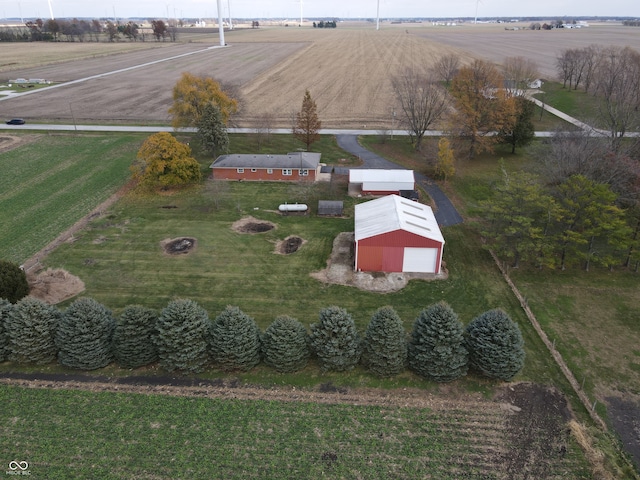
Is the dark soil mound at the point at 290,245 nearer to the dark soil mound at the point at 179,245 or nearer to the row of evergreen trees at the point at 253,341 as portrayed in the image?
the dark soil mound at the point at 179,245

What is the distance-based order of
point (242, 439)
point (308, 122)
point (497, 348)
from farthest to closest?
point (308, 122) → point (497, 348) → point (242, 439)

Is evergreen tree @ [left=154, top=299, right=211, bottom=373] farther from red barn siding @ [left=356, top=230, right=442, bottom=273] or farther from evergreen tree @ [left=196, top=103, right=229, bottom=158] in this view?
evergreen tree @ [left=196, top=103, right=229, bottom=158]

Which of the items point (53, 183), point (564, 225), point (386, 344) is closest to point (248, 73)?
point (53, 183)

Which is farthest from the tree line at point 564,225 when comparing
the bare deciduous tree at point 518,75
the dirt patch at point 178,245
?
the bare deciduous tree at point 518,75

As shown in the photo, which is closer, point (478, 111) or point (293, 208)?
point (293, 208)

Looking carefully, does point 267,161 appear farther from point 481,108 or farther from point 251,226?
point 481,108

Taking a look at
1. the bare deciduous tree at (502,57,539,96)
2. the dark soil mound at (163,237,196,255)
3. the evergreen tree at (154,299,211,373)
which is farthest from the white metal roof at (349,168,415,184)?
the bare deciduous tree at (502,57,539,96)

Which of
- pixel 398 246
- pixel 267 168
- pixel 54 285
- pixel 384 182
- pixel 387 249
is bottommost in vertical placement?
pixel 54 285
